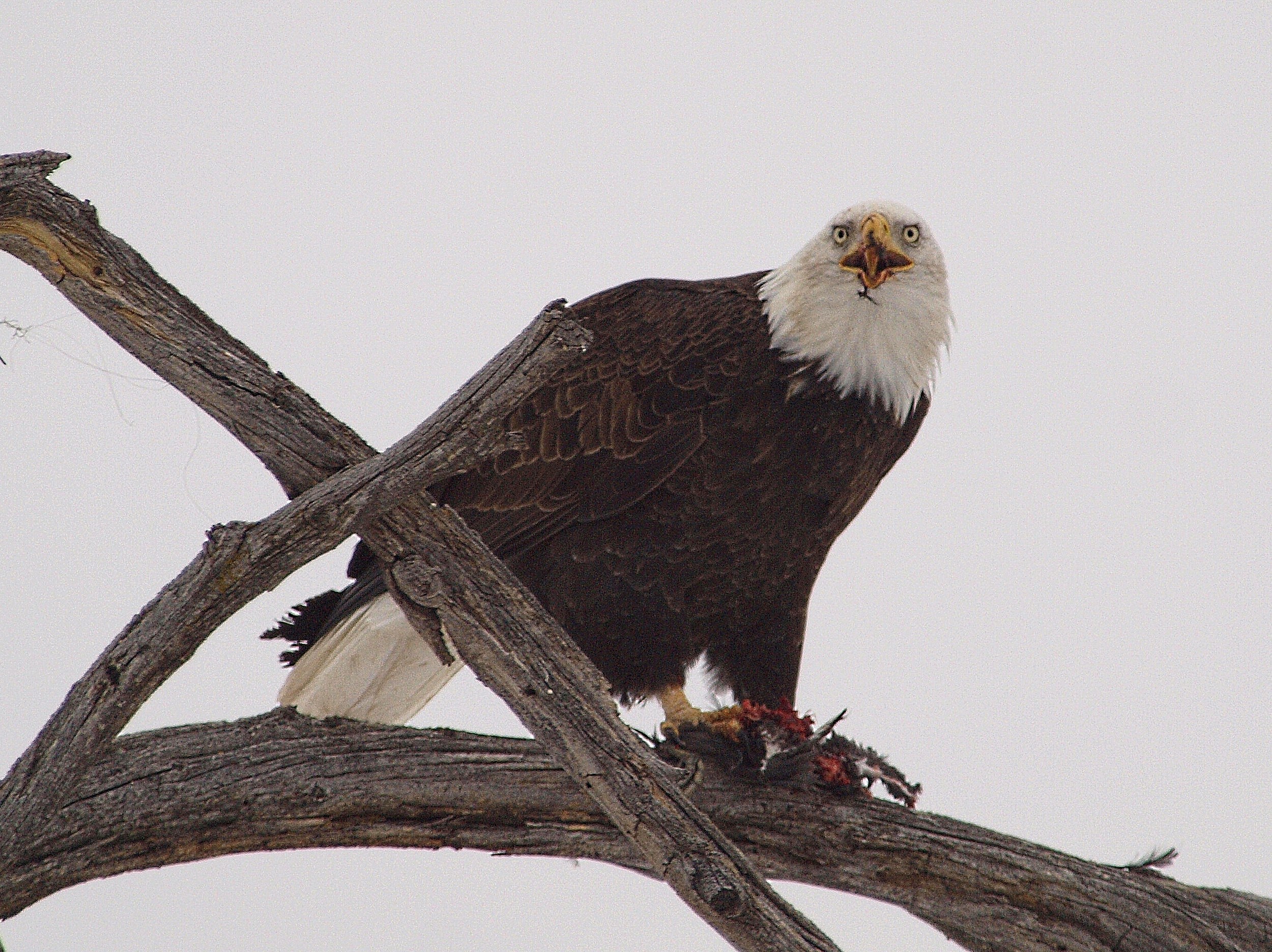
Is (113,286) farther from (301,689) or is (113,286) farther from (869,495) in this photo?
(869,495)

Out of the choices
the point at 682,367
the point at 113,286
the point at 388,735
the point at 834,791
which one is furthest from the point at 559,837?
the point at 113,286

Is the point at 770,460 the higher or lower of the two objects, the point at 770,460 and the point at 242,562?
the higher

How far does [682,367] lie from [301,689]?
1403mm

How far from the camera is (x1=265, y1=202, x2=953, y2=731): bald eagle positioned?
139 inches

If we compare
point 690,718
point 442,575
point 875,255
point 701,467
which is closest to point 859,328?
point 875,255

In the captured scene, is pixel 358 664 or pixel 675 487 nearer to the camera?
pixel 675 487

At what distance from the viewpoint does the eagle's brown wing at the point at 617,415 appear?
3.56 metres

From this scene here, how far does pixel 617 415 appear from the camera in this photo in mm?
3633

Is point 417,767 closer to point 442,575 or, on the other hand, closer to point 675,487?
point 442,575

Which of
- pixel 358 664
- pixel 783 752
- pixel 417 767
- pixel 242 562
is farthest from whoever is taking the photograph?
pixel 358 664

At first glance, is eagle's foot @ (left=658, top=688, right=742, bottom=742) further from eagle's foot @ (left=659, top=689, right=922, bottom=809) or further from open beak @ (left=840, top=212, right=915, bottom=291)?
open beak @ (left=840, top=212, right=915, bottom=291)

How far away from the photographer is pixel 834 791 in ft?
10.5

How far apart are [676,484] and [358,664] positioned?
3.43 feet

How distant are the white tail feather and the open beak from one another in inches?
60.5
